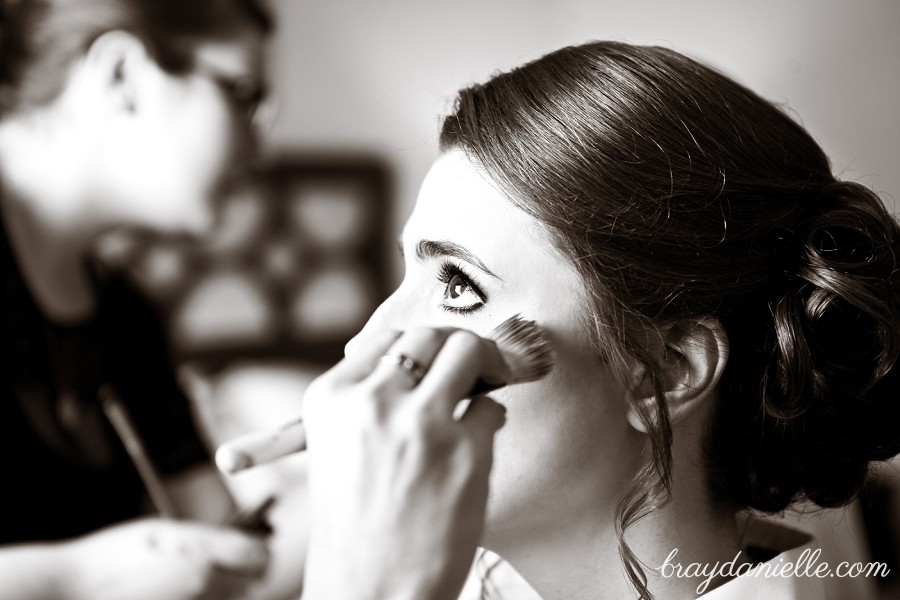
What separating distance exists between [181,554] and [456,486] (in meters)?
0.58

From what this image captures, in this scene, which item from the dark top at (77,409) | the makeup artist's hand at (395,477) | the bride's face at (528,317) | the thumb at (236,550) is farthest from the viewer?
the thumb at (236,550)

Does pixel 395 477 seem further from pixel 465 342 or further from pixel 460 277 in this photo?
pixel 460 277

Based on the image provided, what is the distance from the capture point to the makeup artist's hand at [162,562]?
2.69 ft

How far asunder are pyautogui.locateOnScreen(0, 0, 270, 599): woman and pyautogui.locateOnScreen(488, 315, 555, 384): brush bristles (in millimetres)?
530

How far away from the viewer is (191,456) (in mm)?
918

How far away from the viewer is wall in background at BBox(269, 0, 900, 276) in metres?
0.98

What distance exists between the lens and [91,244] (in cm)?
88

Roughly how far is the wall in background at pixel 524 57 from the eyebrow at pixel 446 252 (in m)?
0.35

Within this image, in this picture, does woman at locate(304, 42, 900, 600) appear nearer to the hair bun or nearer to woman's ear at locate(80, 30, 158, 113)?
the hair bun

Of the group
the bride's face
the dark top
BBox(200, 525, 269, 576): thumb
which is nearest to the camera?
the bride's face

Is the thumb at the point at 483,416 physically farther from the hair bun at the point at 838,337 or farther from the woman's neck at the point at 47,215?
the woman's neck at the point at 47,215

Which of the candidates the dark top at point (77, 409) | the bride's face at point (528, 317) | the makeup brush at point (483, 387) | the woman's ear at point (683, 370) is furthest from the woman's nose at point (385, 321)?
the dark top at point (77, 409)

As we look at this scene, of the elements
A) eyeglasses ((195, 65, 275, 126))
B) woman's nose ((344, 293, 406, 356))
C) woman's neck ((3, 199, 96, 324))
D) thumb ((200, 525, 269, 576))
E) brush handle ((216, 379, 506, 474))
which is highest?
eyeglasses ((195, 65, 275, 126))

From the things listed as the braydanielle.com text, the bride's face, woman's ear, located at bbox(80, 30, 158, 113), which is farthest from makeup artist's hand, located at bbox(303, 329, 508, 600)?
woman's ear, located at bbox(80, 30, 158, 113)
